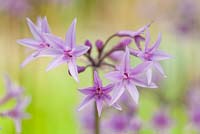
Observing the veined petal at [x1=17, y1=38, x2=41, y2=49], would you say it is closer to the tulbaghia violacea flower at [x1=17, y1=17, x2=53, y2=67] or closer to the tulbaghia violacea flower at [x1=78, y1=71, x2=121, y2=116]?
the tulbaghia violacea flower at [x1=17, y1=17, x2=53, y2=67]

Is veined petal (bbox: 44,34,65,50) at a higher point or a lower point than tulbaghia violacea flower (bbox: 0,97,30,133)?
higher

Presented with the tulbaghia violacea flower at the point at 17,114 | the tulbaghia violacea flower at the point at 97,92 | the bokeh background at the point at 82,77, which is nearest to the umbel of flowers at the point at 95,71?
the tulbaghia violacea flower at the point at 97,92

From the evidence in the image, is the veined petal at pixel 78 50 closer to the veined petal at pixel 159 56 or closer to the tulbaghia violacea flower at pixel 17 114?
the veined petal at pixel 159 56

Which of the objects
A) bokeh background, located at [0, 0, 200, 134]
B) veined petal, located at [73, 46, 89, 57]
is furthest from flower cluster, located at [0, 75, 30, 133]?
veined petal, located at [73, 46, 89, 57]

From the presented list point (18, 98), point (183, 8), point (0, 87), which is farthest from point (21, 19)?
point (0, 87)

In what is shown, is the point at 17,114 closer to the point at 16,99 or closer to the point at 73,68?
the point at 16,99

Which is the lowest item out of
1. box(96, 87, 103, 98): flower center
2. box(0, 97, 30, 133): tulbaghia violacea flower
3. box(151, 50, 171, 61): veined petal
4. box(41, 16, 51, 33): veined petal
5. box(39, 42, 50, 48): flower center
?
box(0, 97, 30, 133): tulbaghia violacea flower

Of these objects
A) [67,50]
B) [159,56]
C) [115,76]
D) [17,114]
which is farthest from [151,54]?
[17,114]

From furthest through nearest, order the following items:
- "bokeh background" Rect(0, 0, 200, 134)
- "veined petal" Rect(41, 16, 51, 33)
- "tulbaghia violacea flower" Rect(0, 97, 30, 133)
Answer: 1. "bokeh background" Rect(0, 0, 200, 134)
2. "tulbaghia violacea flower" Rect(0, 97, 30, 133)
3. "veined petal" Rect(41, 16, 51, 33)
